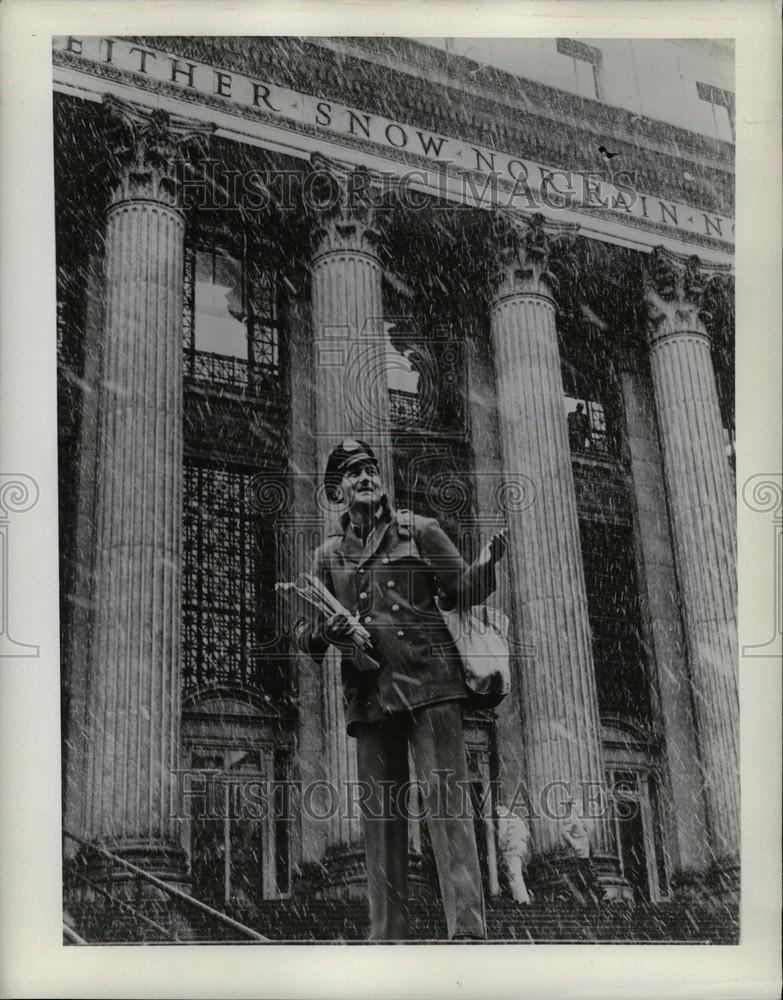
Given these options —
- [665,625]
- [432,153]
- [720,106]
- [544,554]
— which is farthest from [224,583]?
[720,106]

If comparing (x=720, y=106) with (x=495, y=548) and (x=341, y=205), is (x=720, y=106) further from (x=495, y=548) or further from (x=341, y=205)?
A: (x=495, y=548)

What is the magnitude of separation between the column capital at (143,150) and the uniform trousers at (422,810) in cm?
427

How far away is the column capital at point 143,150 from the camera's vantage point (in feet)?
36.2

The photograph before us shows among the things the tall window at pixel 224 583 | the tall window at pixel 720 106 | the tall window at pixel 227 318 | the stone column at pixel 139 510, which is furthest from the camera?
the tall window at pixel 227 318

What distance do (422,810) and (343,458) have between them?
2.60m

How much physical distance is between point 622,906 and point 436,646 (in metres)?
2.30

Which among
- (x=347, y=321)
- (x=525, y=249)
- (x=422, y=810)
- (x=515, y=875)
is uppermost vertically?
(x=525, y=249)

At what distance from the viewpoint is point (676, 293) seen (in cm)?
1188

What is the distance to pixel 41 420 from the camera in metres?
10.6

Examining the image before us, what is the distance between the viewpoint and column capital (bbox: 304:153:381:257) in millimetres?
11195

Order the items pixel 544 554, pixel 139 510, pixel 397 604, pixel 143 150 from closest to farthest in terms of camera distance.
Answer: pixel 397 604 → pixel 139 510 → pixel 143 150 → pixel 544 554

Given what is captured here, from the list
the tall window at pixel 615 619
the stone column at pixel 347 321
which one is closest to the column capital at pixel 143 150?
the stone column at pixel 347 321

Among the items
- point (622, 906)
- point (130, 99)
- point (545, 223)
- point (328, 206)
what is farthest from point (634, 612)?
point (130, 99)

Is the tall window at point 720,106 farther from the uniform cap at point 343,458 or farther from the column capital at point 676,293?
the uniform cap at point 343,458
